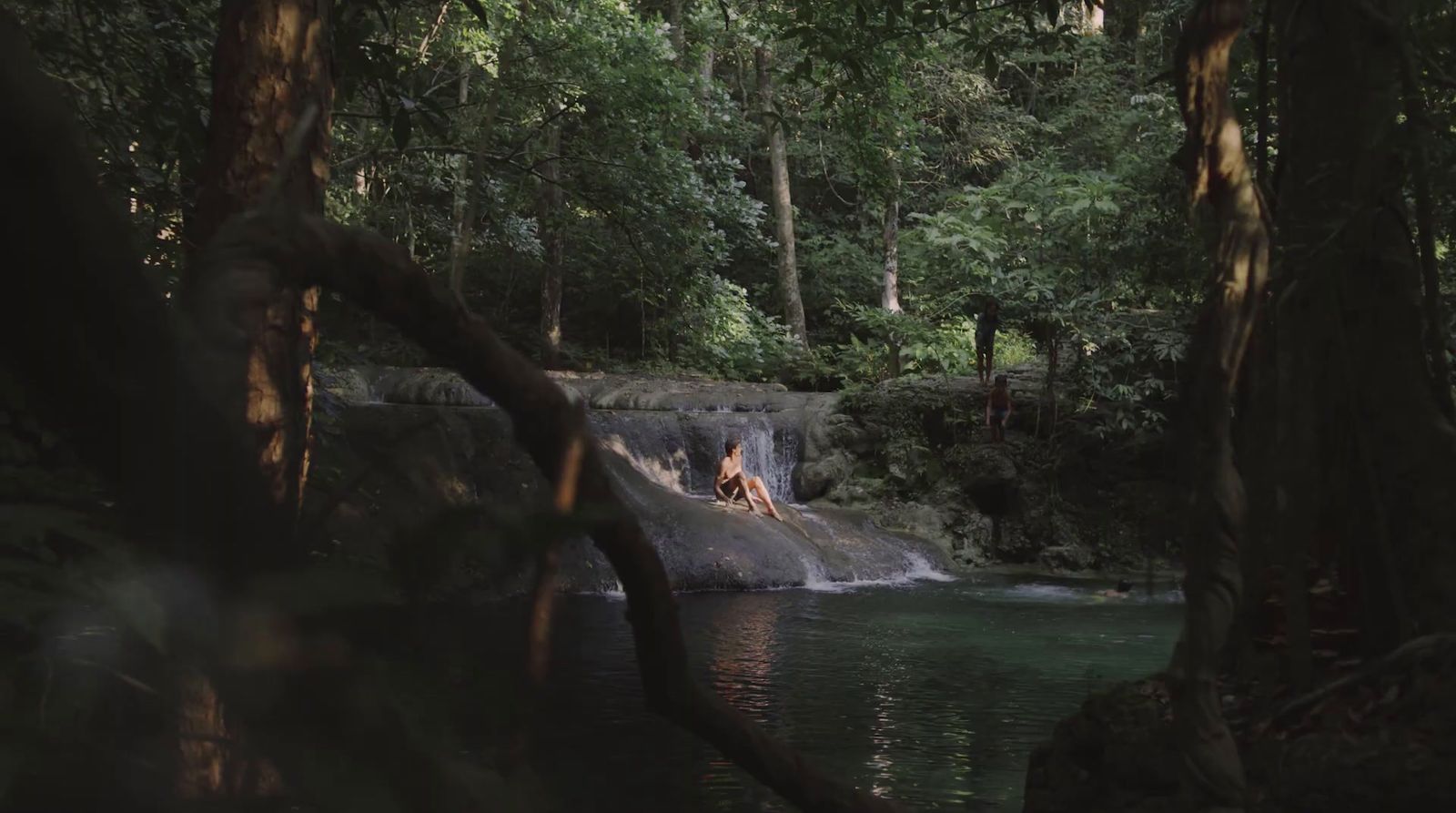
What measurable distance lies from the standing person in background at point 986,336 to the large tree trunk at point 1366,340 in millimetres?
13490

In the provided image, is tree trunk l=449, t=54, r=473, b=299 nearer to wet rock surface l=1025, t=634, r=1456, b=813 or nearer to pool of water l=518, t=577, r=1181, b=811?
pool of water l=518, t=577, r=1181, b=811

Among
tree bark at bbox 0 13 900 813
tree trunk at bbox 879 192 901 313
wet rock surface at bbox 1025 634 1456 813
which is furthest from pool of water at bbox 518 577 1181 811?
tree trunk at bbox 879 192 901 313

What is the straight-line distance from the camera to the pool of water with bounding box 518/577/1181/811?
6215mm

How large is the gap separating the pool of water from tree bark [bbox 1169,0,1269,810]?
9.92 ft

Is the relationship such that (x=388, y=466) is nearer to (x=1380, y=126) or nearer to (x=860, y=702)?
(x=1380, y=126)

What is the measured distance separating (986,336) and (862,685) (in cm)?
1001

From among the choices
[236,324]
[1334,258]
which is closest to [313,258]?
[236,324]

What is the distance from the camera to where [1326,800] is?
3523 millimetres

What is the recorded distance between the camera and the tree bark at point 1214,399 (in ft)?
7.06

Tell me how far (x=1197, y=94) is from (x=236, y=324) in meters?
1.90

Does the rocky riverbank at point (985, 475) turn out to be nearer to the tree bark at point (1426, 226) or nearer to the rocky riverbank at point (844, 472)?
the rocky riverbank at point (844, 472)

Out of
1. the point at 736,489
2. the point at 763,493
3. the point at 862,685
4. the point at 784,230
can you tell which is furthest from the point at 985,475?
the point at 862,685

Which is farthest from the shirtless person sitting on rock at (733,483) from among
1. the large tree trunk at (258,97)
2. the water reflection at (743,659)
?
the large tree trunk at (258,97)

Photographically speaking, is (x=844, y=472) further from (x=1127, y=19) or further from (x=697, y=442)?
(x=1127, y=19)
